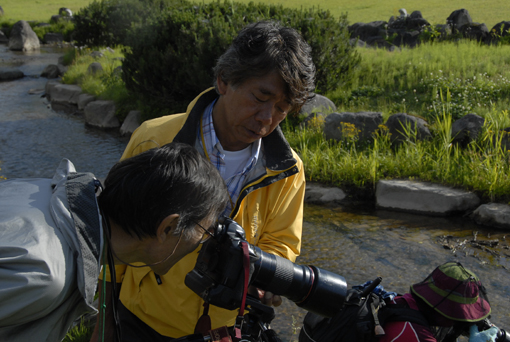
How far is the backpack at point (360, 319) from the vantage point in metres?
2.04

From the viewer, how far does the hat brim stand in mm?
2115

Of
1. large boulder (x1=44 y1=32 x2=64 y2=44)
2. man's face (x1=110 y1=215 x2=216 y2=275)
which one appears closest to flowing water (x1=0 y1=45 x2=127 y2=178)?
man's face (x1=110 y1=215 x2=216 y2=275)

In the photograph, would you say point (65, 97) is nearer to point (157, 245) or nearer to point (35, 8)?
point (157, 245)

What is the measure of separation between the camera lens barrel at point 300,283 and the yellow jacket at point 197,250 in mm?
262

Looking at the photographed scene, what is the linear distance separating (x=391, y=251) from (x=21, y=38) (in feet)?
64.1

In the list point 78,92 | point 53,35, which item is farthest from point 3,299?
point 53,35

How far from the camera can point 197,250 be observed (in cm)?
194

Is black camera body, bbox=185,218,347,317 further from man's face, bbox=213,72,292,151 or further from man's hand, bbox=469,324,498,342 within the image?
man's hand, bbox=469,324,498,342

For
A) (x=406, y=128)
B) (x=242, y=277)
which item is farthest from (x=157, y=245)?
(x=406, y=128)

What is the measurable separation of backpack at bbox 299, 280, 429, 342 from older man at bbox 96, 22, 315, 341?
12.4 inches

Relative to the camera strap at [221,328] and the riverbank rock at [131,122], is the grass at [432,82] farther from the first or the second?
the camera strap at [221,328]

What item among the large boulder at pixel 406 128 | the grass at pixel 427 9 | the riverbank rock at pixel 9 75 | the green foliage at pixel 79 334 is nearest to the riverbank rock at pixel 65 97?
the riverbank rock at pixel 9 75

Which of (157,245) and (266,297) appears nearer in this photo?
(157,245)

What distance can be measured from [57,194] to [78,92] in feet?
34.5
